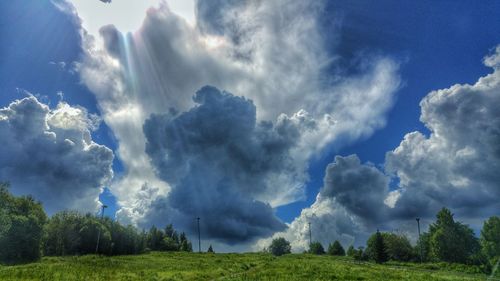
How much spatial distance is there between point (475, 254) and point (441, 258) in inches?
436

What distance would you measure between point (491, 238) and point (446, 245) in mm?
18173

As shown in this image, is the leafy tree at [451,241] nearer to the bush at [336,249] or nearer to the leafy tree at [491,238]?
the leafy tree at [491,238]

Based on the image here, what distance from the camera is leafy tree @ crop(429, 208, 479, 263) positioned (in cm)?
11869

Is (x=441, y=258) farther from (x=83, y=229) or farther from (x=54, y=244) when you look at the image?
(x=54, y=244)

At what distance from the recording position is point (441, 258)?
120250 mm

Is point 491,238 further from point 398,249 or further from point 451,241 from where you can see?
point 398,249

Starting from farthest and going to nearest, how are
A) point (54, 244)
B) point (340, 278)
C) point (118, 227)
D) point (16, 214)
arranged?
point (118, 227) → point (54, 244) → point (16, 214) → point (340, 278)

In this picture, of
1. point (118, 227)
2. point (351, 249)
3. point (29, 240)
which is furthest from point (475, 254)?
point (29, 240)

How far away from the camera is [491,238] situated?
10269 centimetres

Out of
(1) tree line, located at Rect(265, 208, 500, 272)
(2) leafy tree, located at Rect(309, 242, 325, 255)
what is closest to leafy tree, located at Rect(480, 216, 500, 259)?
(1) tree line, located at Rect(265, 208, 500, 272)

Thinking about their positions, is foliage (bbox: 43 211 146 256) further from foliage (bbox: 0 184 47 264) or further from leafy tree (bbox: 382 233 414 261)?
leafy tree (bbox: 382 233 414 261)

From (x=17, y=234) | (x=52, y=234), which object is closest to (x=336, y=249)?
(x=52, y=234)

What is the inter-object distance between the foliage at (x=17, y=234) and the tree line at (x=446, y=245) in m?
102

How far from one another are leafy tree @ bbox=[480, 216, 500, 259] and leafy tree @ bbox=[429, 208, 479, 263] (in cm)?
1475
